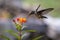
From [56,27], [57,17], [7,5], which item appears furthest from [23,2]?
[56,27]

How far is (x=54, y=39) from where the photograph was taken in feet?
6.66

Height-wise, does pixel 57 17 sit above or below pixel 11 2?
below

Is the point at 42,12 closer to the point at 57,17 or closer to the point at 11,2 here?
the point at 57,17

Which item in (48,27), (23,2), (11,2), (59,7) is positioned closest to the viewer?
(48,27)

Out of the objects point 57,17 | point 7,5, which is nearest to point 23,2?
point 7,5

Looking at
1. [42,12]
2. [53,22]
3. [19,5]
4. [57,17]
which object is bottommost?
[42,12]

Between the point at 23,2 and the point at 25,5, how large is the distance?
10 centimetres

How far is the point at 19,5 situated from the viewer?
2.56 meters

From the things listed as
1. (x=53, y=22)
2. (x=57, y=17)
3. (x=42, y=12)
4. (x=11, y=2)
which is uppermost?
(x=11, y=2)

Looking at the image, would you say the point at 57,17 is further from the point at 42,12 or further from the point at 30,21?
the point at 42,12

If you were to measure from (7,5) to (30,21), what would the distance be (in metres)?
0.98

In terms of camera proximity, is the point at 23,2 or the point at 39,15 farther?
the point at 23,2

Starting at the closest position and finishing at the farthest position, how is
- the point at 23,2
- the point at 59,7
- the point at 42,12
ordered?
the point at 42,12 < the point at 59,7 < the point at 23,2

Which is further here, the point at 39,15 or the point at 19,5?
the point at 19,5
